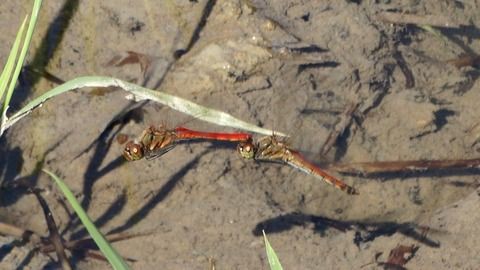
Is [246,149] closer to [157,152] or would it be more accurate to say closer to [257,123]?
[257,123]

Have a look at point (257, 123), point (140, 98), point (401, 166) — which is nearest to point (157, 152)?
point (140, 98)

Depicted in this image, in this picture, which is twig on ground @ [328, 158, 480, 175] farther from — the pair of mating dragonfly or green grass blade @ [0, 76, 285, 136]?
green grass blade @ [0, 76, 285, 136]

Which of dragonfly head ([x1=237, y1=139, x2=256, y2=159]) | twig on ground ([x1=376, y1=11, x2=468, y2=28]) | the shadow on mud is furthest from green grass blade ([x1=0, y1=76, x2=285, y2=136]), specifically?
twig on ground ([x1=376, y1=11, x2=468, y2=28])

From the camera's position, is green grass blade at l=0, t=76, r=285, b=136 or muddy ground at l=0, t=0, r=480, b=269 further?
muddy ground at l=0, t=0, r=480, b=269

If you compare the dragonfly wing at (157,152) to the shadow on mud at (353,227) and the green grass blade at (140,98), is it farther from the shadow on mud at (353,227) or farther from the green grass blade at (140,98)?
the shadow on mud at (353,227)

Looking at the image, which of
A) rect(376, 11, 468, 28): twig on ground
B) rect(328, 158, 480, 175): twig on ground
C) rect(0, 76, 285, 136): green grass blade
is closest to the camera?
rect(0, 76, 285, 136): green grass blade

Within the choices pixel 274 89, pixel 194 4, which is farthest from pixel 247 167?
pixel 194 4

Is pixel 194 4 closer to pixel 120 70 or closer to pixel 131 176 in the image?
pixel 120 70
